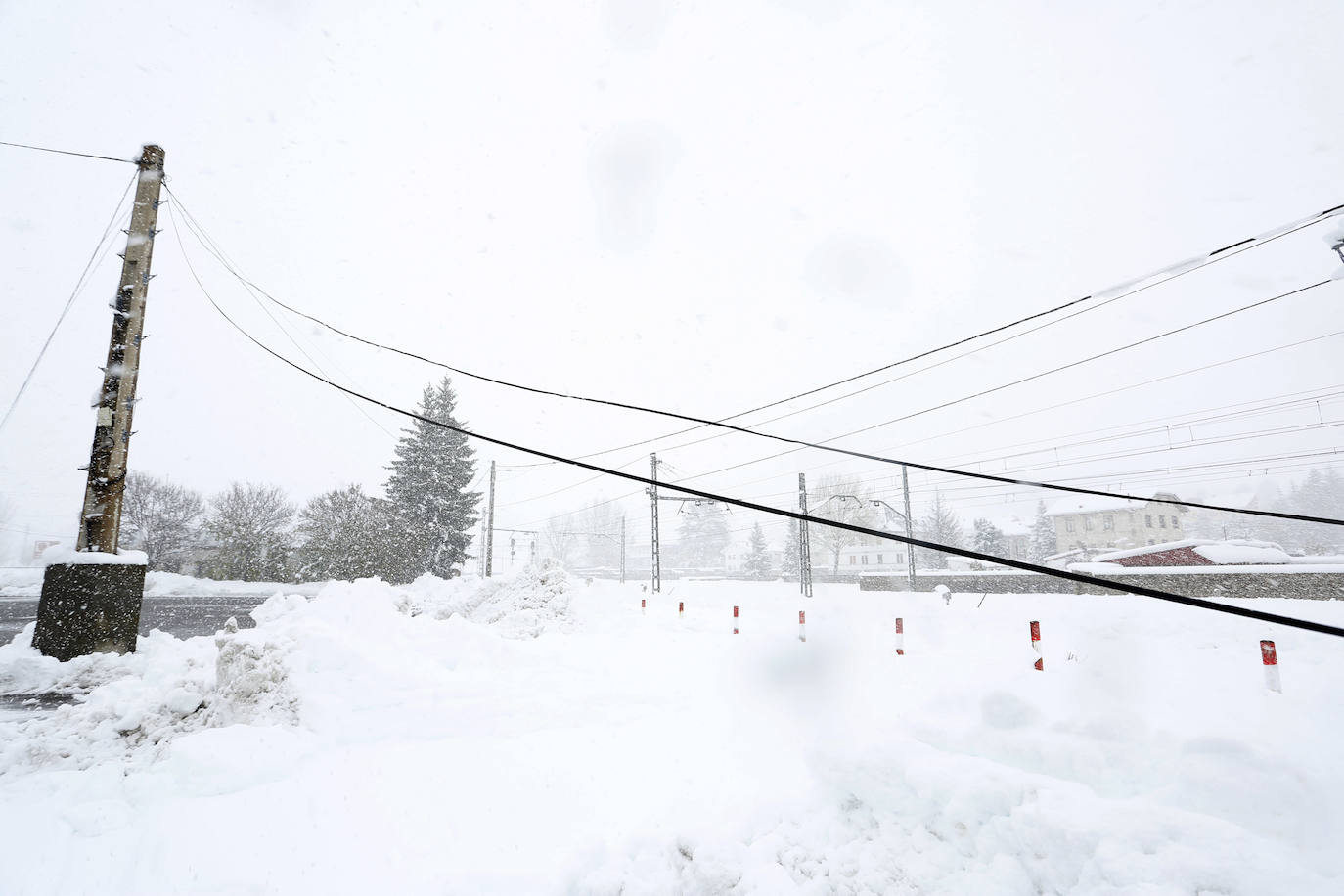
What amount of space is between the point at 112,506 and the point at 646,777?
8.41 metres

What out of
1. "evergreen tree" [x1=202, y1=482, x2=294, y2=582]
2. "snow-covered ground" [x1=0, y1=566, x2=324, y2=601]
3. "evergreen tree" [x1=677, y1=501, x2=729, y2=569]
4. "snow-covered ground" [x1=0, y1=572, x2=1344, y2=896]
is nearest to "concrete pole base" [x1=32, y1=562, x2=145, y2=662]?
"snow-covered ground" [x1=0, y1=572, x2=1344, y2=896]

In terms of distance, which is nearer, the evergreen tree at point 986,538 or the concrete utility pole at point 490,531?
the concrete utility pole at point 490,531

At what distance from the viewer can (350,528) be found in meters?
31.3

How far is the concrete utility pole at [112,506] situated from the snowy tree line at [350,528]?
24575mm

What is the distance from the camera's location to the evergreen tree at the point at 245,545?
33.4 metres

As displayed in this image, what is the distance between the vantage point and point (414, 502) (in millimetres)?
32750

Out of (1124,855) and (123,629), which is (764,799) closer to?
(1124,855)

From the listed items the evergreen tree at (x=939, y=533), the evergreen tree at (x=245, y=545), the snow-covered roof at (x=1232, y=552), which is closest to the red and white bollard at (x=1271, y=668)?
the snow-covered roof at (x=1232, y=552)

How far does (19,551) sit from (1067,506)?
128 metres

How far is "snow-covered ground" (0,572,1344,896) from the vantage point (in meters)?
3.13

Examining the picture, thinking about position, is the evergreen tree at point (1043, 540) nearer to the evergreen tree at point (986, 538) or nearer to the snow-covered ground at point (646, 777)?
the evergreen tree at point (986, 538)

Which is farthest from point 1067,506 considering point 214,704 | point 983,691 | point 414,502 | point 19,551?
point 19,551

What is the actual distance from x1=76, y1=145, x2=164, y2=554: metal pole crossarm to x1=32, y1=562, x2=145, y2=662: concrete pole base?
0.40 metres

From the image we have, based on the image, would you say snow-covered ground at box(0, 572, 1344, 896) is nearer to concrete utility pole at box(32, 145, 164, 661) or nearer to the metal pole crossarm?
concrete utility pole at box(32, 145, 164, 661)
